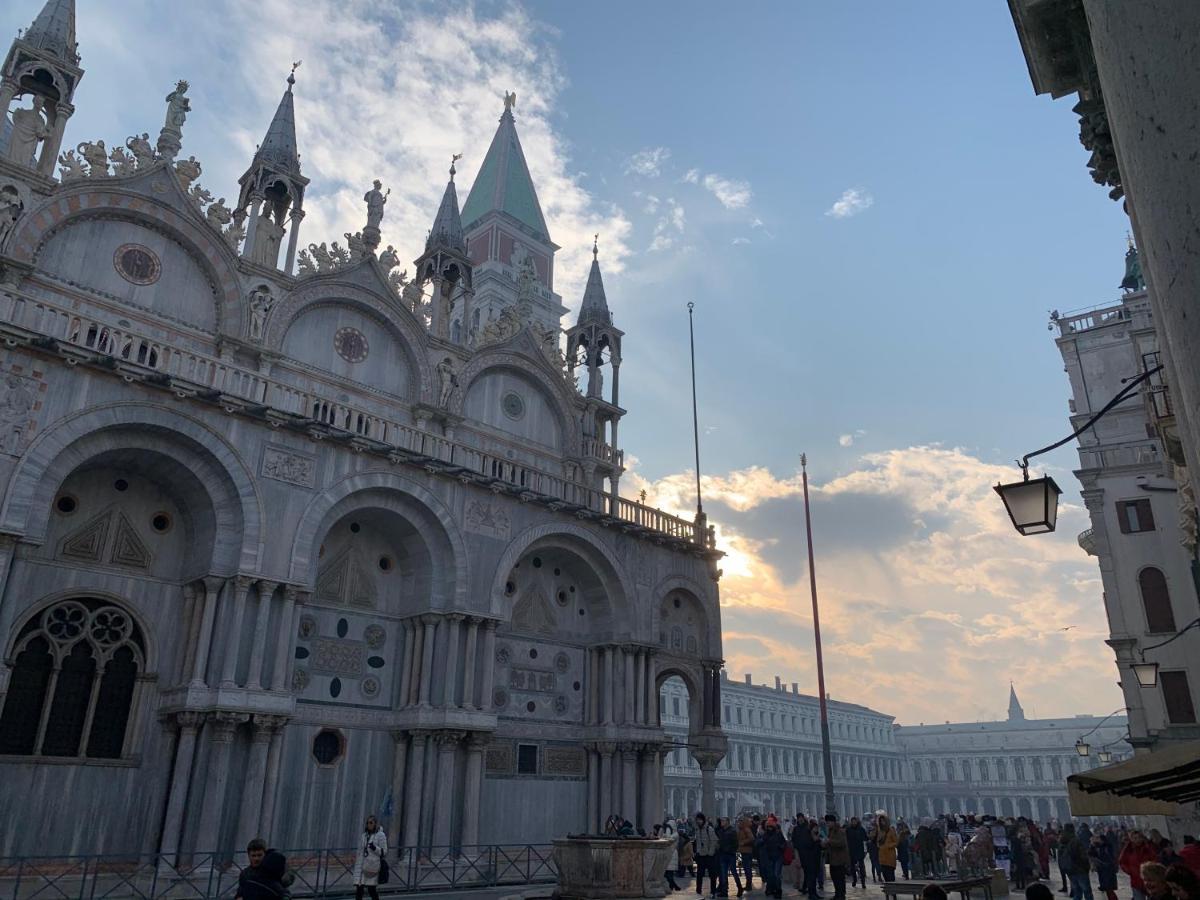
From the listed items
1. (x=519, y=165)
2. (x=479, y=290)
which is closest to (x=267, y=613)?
(x=479, y=290)

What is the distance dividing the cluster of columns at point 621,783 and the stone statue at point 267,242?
1620 cm

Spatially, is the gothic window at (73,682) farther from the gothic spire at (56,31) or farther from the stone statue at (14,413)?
the gothic spire at (56,31)

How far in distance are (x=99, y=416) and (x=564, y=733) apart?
1451cm

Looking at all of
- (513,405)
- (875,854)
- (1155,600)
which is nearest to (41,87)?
(513,405)

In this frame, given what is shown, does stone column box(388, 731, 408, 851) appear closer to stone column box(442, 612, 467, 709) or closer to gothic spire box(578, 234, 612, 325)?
stone column box(442, 612, 467, 709)

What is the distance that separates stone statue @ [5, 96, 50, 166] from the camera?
→ 1981 cm

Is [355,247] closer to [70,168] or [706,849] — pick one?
[70,168]

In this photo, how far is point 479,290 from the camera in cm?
5416

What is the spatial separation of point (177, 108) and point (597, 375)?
15765 mm

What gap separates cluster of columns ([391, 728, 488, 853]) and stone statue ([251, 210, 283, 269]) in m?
13.0

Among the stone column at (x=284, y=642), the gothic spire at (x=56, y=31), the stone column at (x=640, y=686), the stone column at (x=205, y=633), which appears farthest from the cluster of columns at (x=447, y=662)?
the gothic spire at (x=56, y=31)

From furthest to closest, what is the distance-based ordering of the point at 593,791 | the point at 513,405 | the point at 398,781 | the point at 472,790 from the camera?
the point at 513,405 → the point at 593,791 → the point at 472,790 → the point at 398,781

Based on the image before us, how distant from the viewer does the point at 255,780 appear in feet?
56.1

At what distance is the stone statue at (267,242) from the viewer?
76.4 ft
